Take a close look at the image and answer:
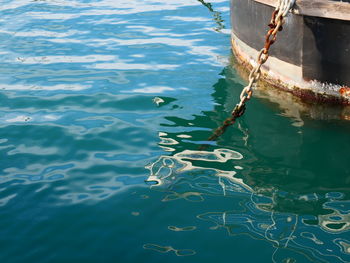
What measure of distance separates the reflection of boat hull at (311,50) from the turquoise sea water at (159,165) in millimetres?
266

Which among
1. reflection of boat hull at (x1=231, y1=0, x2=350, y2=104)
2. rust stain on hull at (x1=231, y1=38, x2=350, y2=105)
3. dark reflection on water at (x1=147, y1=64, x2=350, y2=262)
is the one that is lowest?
dark reflection on water at (x1=147, y1=64, x2=350, y2=262)

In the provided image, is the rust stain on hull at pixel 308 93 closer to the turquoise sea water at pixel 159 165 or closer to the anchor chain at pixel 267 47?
the turquoise sea water at pixel 159 165

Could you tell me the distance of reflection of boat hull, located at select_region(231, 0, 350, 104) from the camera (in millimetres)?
5000

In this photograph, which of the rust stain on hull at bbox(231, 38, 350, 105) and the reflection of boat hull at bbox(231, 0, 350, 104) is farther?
the rust stain on hull at bbox(231, 38, 350, 105)

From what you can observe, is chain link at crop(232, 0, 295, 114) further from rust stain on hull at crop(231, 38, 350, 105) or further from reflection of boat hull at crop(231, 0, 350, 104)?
rust stain on hull at crop(231, 38, 350, 105)

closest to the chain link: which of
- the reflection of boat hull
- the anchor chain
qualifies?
the anchor chain

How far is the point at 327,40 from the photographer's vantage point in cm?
512

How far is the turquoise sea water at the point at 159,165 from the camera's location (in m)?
3.65

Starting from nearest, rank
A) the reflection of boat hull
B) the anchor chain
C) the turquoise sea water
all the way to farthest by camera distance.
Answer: the turquoise sea water < the anchor chain < the reflection of boat hull

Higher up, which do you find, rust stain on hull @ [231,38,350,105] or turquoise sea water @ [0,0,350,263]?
rust stain on hull @ [231,38,350,105]

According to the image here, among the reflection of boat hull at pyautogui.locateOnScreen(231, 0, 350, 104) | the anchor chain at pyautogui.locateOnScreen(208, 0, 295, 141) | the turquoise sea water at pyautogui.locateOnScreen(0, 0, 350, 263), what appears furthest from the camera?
the reflection of boat hull at pyautogui.locateOnScreen(231, 0, 350, 104)

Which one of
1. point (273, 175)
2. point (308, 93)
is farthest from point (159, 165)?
point (308, 93)

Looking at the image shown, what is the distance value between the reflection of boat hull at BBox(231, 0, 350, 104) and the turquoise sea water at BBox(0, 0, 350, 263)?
27cm

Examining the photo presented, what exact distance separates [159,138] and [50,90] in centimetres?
234
